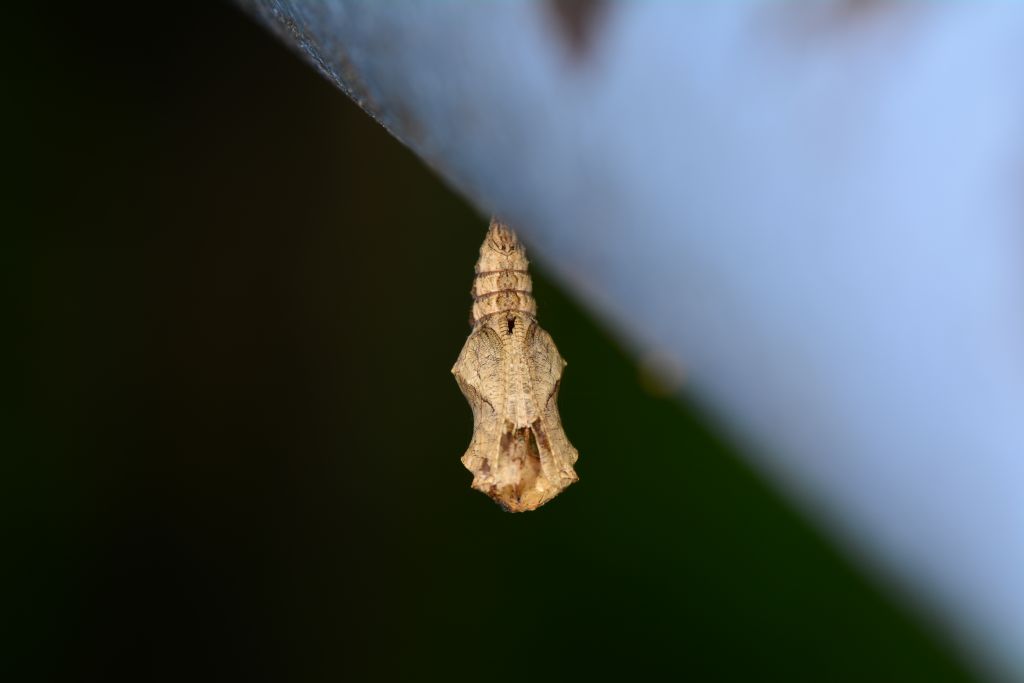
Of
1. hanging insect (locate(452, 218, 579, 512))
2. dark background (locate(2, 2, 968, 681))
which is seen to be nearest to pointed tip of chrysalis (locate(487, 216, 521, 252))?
hanging insect (locate(452, 218, 579, 512))

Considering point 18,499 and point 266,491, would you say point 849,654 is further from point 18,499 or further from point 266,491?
point 18,499

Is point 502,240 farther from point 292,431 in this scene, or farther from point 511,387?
point 292,431

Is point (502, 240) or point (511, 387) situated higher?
point (502, 240)

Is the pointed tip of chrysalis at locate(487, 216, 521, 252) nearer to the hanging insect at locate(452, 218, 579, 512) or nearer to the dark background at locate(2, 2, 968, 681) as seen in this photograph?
the hanging insect at locate(452, 218, 579, 512)

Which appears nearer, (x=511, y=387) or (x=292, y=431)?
(x=511, y=387)

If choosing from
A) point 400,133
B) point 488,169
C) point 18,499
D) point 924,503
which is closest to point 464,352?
point 400,133

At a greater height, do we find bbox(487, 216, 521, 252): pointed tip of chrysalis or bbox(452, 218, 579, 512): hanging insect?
bbox(487, 216, 521, 252): pointed tip of chrysalis

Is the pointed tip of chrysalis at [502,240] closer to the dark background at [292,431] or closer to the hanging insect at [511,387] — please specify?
the hanging insect at [511,387]

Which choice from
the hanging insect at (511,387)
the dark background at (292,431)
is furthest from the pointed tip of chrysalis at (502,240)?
the dark background at (292,431)

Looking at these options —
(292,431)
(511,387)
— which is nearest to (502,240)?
(511,387)
